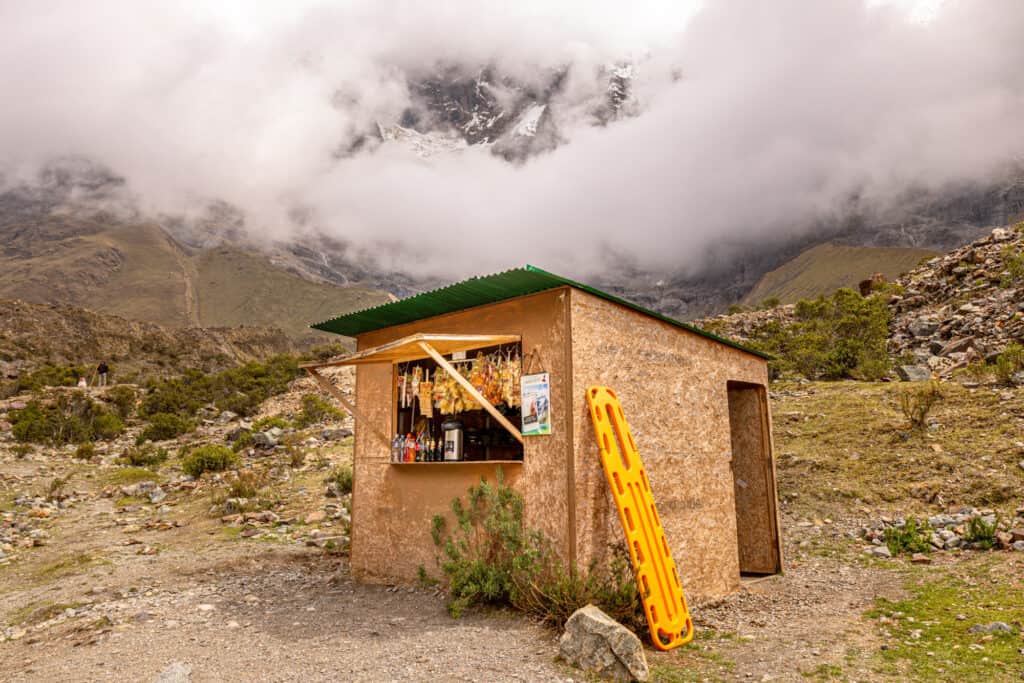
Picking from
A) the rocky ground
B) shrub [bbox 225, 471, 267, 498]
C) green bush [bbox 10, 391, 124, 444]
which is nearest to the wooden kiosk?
the rocky ground

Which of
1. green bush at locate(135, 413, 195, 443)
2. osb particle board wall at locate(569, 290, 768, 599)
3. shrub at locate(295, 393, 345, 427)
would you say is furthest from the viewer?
shrub at locate(295, 393, 345, 427)

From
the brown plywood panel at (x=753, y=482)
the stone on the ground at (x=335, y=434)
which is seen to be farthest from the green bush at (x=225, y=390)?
the brown plywood panel at (x=753, y=482)

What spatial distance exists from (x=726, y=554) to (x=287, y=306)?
9450 cm

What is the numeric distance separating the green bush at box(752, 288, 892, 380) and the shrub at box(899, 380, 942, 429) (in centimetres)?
520

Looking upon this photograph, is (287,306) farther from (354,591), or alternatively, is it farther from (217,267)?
(354,591)

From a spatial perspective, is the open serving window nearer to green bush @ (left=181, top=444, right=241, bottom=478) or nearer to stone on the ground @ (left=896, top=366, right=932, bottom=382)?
green bush @ (left=181, top=444, right=241, bottom=478)

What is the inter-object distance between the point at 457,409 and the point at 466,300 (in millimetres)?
1187

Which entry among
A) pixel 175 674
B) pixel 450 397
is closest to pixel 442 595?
pixel 450 397

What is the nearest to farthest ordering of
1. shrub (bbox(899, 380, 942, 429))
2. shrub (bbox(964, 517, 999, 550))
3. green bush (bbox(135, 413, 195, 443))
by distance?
1. shrub (bbox(964, 517, 999, 550))
2. shrub (bbox(899, 380, 942, 429))
3. green bush (bbox(135, 413, 195, 443))

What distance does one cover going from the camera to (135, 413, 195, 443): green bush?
2075 cm

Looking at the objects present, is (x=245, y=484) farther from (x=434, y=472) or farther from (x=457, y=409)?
(x=457, y=409)

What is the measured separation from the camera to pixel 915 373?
16.2m

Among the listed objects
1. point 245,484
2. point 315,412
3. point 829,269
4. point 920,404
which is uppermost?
point 829,269

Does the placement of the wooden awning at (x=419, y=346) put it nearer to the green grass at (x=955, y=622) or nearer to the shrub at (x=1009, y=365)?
the green grass at (x=955, y=622)
